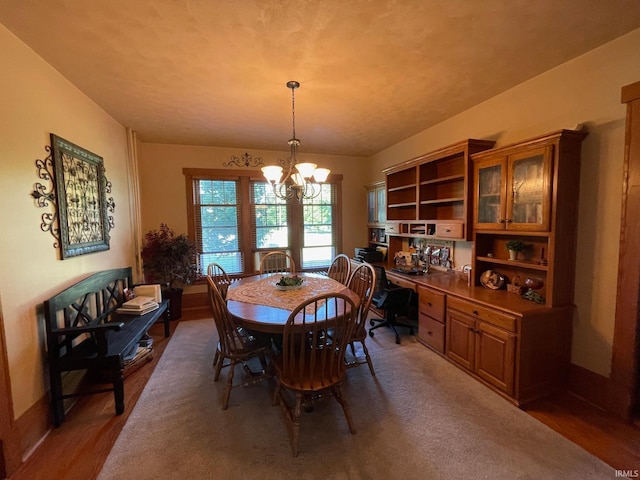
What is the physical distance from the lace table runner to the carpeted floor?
0.76 meters

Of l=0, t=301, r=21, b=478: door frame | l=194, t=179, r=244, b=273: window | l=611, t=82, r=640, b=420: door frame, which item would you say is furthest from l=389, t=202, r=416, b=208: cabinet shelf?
l=0, t=301, r=21, b=478: door frame

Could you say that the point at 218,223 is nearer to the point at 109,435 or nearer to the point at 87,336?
the point at 87,336

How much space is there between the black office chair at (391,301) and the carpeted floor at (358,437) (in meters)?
→ 0.85

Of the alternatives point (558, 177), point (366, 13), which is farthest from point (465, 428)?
point (366, 13)

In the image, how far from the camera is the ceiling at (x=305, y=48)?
1.61 meters

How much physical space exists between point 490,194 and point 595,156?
0.74 metres

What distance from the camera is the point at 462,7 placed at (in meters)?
1.60

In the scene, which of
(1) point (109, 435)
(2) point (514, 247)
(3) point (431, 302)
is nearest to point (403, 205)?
(3) point (431, 302)

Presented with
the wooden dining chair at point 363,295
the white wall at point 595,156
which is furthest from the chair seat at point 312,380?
the white wall at point 595,156

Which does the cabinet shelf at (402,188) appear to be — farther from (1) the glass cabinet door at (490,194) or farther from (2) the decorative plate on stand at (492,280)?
(2) the decorative plate on stand at (492,280)

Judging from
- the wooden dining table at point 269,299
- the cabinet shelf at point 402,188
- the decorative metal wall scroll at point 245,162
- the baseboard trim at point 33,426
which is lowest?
the baseboard trim at point 33,426

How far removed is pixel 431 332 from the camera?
118 inches

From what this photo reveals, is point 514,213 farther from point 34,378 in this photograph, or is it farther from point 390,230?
point 34,378

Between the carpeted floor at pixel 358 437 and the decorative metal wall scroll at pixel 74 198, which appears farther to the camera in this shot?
the decorative metal wall scroll at pixel 74 198
